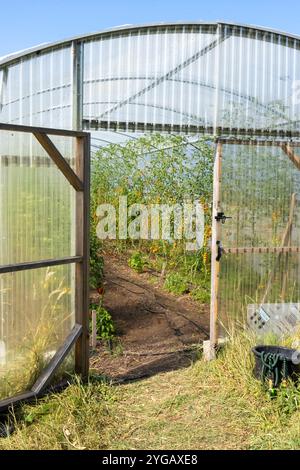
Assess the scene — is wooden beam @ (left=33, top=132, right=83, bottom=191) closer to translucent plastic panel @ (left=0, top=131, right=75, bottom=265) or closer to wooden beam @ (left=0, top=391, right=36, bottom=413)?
translucent plastic panel @ (left=0, top=131, right=75, bottom=265)

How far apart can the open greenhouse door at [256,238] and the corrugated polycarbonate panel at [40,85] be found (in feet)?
5.35

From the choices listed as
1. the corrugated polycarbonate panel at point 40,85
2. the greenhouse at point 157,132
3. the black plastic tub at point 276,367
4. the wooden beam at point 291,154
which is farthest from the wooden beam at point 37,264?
the wooden beam at point 291,154

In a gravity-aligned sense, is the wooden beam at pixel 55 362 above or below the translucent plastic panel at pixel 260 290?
below

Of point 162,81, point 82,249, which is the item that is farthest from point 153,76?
point 82,249

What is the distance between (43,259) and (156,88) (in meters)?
2.13

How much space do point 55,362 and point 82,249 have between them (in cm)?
97

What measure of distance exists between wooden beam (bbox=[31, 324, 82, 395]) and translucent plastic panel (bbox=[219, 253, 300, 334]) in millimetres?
1579

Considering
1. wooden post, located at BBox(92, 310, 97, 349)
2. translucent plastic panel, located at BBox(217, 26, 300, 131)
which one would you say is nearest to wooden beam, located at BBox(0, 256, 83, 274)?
wooden post, located at BBox(92, 310, 97, 349)

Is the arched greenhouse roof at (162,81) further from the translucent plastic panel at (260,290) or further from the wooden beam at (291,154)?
the translucent plastic panel at (260,290)

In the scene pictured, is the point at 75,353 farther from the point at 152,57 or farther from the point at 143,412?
the point at 152,57

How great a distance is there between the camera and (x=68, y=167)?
4.07 meters

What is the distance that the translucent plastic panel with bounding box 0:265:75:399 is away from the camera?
12.6 feet

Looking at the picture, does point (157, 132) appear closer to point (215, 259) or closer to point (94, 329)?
point (215, 259)

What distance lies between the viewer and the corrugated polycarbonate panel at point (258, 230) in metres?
4.98
